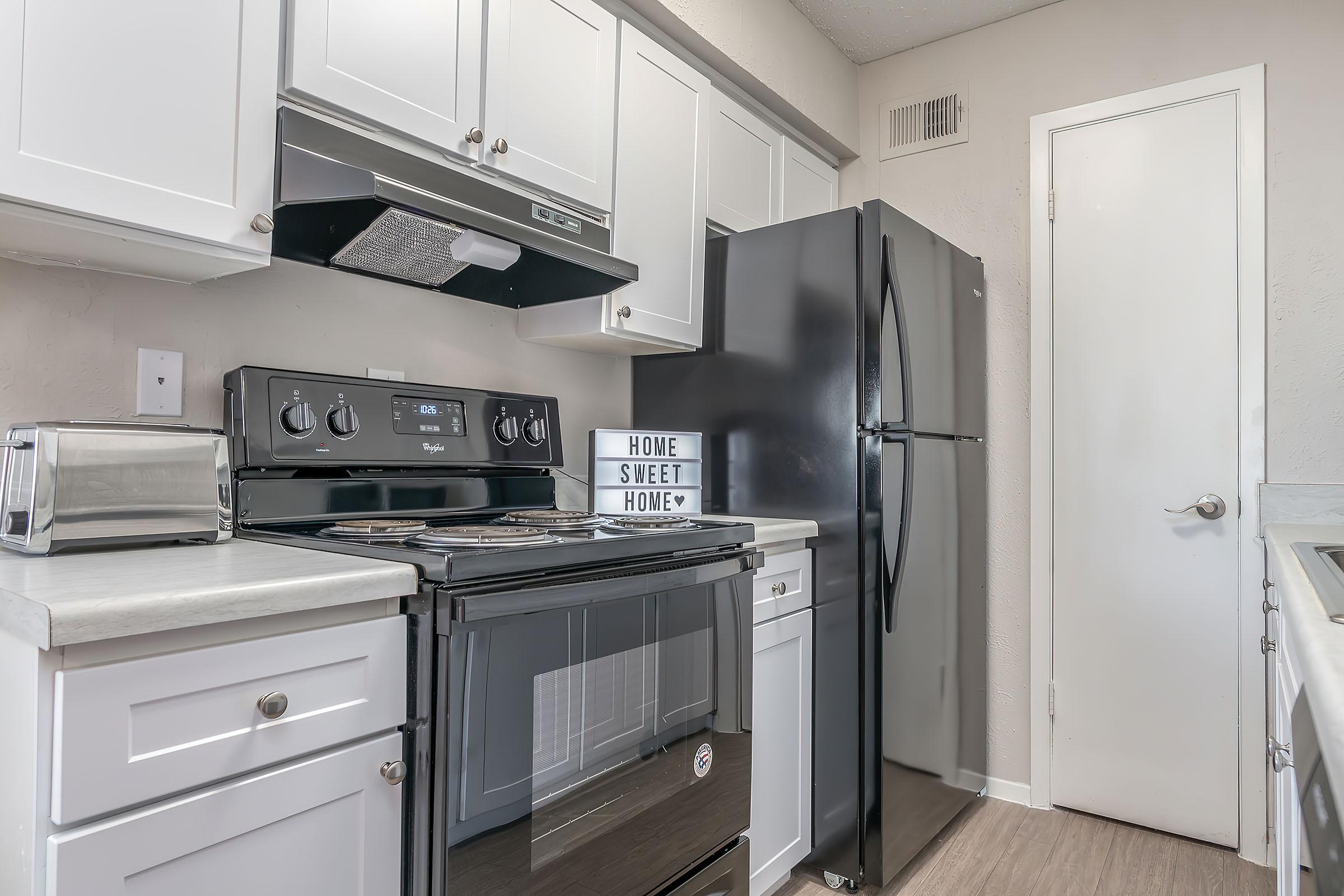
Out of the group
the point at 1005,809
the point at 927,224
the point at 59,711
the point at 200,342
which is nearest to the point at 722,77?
the point at 927,224

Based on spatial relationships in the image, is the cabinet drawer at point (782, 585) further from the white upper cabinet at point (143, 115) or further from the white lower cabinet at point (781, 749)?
the white upper cabinet at point (143, 115)

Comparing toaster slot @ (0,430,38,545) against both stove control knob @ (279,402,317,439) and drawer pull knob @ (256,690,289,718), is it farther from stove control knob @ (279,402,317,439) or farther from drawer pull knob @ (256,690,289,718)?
drawer pull knob @ (256,690,289,718)

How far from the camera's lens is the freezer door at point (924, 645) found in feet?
6.37

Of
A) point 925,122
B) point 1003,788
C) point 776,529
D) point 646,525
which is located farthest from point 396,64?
point 1003,788

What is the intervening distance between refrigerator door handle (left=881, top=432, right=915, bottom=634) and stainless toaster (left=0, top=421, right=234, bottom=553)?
1.46 metres

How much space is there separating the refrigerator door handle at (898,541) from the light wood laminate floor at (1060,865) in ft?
2.28

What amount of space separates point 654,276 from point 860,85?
1.56 meters

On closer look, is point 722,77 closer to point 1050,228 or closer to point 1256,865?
point 1050,228

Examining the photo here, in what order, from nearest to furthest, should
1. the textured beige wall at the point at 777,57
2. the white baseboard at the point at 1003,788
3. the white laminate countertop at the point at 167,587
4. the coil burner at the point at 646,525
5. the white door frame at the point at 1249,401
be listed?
the white laminate countertop at the point at 167,587 → the coil burner at the point at 646,525 → the textured beige wall at the point at 777,57 → the white door frame at the point at 1249,401 → the white baseboard at the point at 1003,788

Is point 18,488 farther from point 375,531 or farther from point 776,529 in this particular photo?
point 776,529

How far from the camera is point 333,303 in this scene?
1.66 meters

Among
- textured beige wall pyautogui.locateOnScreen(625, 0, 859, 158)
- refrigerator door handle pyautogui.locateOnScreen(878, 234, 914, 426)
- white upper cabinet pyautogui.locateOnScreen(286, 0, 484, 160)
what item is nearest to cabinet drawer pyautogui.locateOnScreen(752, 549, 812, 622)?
refrigerator door handle pyautogui.locateOnScreen(878, 234, 914, 426)

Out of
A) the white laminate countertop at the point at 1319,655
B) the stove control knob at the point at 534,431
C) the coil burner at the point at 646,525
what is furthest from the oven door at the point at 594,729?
the white laminate countertop at the point at 1319,655

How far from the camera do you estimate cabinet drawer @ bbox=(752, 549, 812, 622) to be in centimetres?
177
